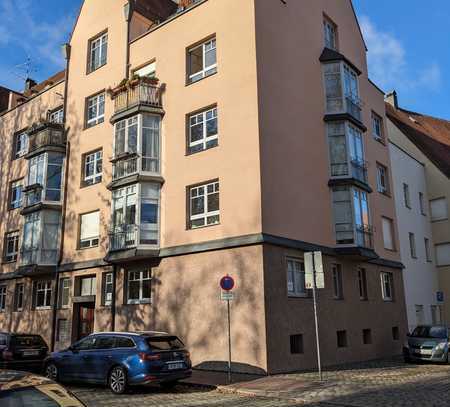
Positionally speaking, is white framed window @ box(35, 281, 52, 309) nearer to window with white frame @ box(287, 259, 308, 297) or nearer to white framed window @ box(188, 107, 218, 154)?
white framed window @ box(188, 107, 218, 154)

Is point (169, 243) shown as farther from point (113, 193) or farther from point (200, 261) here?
point (113, 193)

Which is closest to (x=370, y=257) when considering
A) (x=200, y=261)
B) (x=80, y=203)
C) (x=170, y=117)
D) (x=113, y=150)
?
(x=200, y=261)

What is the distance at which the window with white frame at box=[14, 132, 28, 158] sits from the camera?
29.0 m

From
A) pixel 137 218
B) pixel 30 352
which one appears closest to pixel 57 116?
pixel 137 218

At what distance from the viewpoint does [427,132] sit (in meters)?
39.1

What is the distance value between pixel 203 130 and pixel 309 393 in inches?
421

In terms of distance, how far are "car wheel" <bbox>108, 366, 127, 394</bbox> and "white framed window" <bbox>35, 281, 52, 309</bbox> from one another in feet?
41.3

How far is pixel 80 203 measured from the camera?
23.0 metres

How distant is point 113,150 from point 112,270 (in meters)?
5.19

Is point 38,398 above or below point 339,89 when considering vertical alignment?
below

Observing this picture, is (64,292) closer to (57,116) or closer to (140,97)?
(140,97)

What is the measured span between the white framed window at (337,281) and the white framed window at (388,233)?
533 cm

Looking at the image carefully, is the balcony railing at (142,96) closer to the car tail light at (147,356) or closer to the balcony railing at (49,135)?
the balcony railing at (49,135)

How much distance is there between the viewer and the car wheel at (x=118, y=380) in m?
11.8
